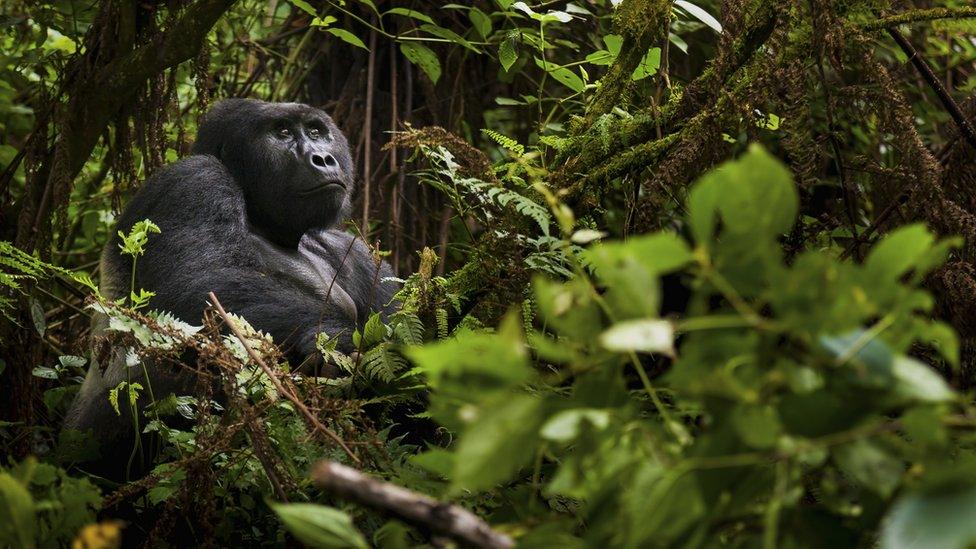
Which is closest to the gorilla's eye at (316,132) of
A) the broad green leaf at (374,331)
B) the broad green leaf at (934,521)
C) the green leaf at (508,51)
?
the green leaf at (508,51)

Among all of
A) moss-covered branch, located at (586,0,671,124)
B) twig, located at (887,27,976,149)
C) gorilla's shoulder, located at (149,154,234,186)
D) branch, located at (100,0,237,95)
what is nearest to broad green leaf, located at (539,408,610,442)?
moss-covered branch, located at (586,0,671,124)

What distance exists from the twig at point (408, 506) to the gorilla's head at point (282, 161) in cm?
290

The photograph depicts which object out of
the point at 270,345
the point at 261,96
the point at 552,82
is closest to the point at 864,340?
the point at 270,345

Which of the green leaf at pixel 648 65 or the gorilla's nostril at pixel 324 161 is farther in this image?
the gorilla's nostril at pixel 324 161

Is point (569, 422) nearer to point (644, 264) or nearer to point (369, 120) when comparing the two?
point (644, 264)

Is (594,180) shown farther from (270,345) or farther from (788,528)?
(788,528)

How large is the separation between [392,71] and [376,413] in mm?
2235

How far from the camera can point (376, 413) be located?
8.64 ft

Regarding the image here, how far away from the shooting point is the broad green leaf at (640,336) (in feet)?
2.89

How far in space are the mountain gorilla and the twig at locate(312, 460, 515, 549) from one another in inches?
73.3

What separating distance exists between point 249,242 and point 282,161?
0.45m

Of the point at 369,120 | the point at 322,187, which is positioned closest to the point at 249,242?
the point at 322,187

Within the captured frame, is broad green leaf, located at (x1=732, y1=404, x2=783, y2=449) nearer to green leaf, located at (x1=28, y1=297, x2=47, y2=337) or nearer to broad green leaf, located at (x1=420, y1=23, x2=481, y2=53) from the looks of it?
green leaf, located at (x1=28, y1=297, x2=47, y2=337)

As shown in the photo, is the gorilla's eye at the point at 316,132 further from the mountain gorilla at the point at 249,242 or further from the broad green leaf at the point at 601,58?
the broad green leaf at the point at 601,58
